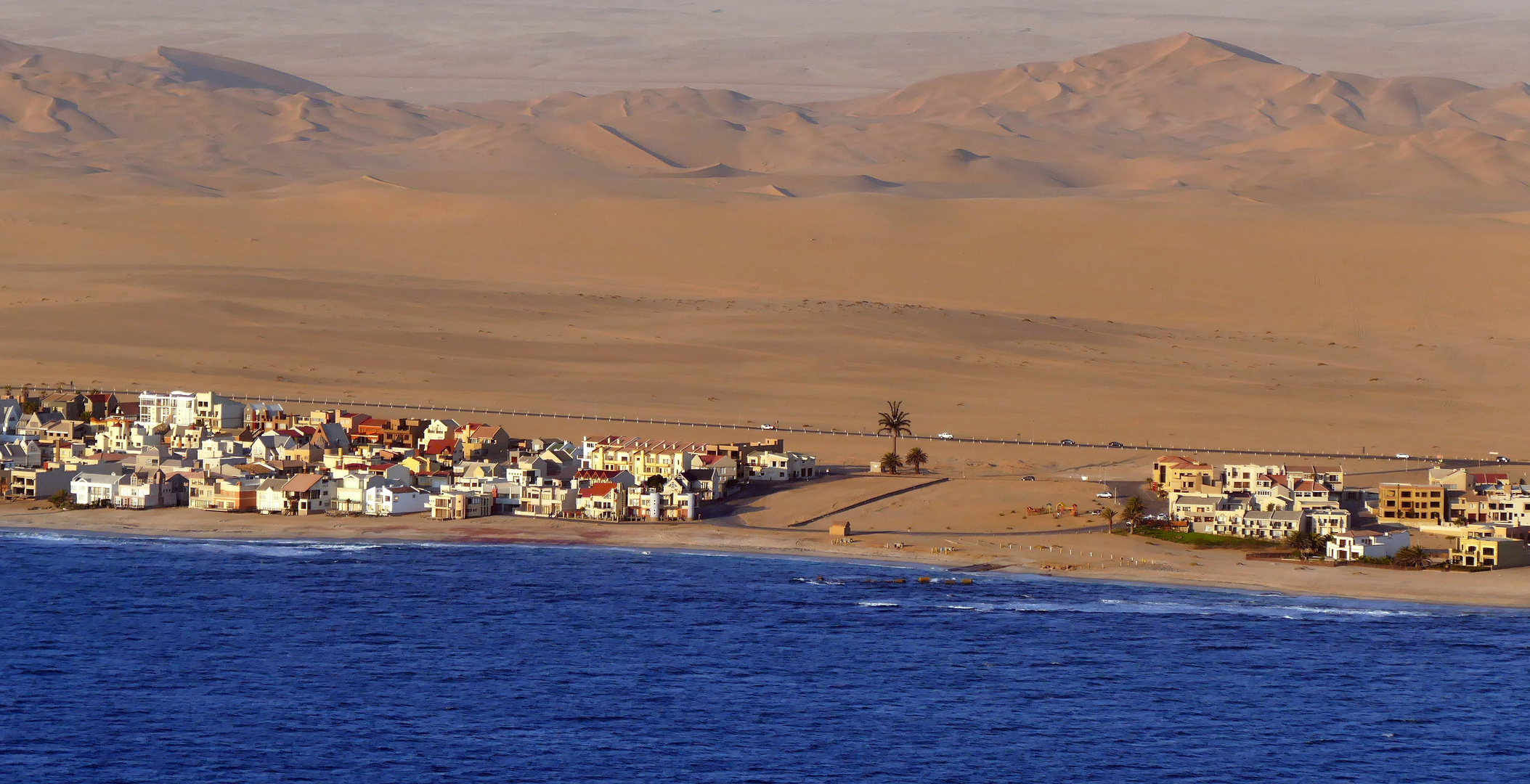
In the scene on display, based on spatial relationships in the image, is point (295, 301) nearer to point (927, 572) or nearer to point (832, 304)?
point (832, 304)

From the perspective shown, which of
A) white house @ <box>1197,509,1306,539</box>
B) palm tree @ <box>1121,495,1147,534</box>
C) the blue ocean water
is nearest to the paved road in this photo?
palm tree @ <box>1121,495,1147,534</box>

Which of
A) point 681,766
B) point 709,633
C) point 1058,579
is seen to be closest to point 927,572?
point 1058,579

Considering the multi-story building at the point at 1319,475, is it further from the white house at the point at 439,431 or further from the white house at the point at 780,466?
the white house at the point at 439,431

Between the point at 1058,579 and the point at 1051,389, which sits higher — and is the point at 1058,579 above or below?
below

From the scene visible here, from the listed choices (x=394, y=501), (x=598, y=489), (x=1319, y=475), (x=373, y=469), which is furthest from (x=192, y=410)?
(x=1319, y=475)

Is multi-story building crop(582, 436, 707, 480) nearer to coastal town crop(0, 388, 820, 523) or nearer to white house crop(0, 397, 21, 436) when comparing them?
coastal town crop(0, 388, 820, 523)

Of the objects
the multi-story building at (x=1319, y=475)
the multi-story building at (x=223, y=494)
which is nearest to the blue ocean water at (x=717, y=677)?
the multi-story building at (x=223, y=494)

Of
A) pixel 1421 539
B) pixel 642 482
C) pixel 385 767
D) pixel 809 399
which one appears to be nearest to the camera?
pixel 385 767
